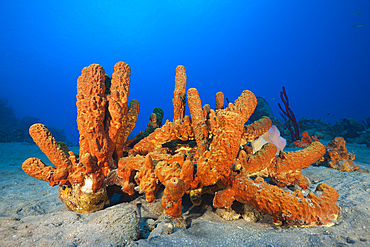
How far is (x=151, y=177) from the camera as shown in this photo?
1908 millimetres

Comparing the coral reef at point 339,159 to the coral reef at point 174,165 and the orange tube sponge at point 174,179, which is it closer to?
the coral reef at point 174,165

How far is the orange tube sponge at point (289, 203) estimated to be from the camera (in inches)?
61.3

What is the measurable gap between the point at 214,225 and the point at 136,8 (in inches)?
5413

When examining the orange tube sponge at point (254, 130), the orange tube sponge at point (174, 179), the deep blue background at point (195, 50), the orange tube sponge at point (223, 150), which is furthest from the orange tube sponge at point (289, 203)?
the deep blue background at point (195, 50)

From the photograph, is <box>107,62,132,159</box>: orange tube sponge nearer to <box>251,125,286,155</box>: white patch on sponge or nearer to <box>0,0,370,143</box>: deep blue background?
<box>251,125,286,155</box>: white patch on sponge

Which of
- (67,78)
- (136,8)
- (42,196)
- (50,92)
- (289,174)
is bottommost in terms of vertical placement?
(42,196)

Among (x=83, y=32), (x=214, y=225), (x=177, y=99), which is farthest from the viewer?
(x=83, y=32)

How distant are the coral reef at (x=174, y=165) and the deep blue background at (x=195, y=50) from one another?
9620 centimetres

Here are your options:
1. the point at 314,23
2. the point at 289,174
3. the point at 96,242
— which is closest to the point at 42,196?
the point at 96,242

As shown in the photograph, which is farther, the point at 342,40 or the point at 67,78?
the point at 67,78

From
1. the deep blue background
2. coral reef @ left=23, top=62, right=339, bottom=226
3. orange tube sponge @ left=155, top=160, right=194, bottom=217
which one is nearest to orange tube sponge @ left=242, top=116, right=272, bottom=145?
coral reef @ left=23, top=62, right=339, bottom=226

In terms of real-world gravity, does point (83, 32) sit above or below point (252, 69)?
above

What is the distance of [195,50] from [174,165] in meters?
129

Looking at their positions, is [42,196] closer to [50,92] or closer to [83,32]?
[83,32]
